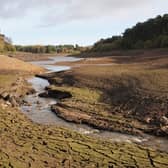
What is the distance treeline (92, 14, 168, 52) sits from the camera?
79.1 meters

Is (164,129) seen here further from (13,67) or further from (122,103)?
(13,67)

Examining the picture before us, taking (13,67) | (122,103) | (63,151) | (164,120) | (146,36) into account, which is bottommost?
(63,151)

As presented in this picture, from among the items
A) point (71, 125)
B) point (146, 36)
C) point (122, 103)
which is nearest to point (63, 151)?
point (71, 125)

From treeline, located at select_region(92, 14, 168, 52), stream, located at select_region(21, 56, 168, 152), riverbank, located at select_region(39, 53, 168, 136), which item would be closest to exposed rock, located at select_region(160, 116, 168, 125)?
riverbank, located at select_region(39, 53, 168, 136)

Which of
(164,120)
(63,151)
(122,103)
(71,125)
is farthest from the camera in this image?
(122,103)

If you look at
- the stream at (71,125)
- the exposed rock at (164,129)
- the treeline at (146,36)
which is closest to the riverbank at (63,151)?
the stream at (71,125)

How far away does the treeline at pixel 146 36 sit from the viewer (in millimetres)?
79062

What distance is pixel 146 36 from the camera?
9162cm

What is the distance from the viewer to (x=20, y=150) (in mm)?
14773

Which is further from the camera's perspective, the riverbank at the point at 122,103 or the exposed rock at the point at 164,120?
the riverbank at the point at 122,103

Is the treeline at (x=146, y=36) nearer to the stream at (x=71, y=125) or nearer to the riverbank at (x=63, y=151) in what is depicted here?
the stream at (x=71, y=125)

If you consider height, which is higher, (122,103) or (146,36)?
(146,36)

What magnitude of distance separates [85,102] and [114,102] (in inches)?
81.1

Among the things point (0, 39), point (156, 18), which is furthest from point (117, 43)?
point (0, 39)
